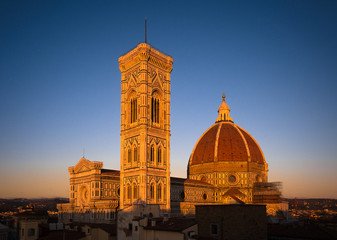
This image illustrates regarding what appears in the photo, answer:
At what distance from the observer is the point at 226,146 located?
250 ft

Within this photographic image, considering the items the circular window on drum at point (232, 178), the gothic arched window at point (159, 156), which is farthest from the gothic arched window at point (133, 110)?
the circular window on drum at point (232, 178)

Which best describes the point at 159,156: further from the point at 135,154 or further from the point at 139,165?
the point at 139,165

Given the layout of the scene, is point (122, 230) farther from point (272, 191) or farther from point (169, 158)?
point (272, 191)

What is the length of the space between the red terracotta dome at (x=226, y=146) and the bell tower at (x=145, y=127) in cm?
2673

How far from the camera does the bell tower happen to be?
48.1 meters

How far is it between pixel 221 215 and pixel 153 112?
26.3 meters

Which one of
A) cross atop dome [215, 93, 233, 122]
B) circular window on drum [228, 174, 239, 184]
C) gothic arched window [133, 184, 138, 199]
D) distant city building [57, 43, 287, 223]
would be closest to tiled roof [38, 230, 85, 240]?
distant city building [57, 43, 287, 223]

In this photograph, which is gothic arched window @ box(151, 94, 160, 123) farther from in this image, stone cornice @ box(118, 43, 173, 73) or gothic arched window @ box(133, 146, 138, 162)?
stone cornice @ box(118, 43, 173, 73)

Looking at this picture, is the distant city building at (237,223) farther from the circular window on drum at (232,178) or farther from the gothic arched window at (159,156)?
the circular window on drum at (232,178)

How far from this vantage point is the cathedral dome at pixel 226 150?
74.2m

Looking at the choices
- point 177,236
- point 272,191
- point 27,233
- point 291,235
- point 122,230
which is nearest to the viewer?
point 177,236

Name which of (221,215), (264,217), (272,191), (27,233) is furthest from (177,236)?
(272,191)

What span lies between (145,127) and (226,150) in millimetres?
32084

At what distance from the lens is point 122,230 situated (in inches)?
1307
